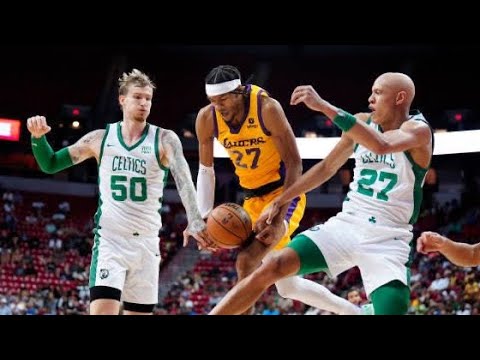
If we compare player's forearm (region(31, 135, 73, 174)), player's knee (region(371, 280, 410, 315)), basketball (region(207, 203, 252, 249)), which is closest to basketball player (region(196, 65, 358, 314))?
basketball (region(207, 203, 252, 249))

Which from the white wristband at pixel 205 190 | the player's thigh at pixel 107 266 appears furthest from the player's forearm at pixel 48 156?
the white wristband at pixel 205 190

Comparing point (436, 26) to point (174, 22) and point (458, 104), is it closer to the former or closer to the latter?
point (174, 22)

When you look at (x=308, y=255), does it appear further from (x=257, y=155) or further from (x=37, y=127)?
(x=37, y=127)

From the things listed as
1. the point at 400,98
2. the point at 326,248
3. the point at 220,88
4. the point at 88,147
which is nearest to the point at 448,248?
the point at 326,248

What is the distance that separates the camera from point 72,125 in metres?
16.2

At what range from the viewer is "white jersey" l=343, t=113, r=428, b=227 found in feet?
16.3

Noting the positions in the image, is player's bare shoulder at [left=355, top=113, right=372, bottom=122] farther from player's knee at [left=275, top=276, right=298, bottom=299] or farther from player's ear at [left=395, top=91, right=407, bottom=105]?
player's knee at [left=275, top=276, right=298, bottom=299]

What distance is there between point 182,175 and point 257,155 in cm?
65

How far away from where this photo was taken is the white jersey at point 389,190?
4.97m

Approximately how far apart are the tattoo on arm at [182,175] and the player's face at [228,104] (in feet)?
1.36

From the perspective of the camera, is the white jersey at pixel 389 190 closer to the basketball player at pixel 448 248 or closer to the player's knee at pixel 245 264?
the basketball player at pixel 448 248

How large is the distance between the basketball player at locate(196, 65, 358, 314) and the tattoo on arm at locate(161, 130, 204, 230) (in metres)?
0.37
